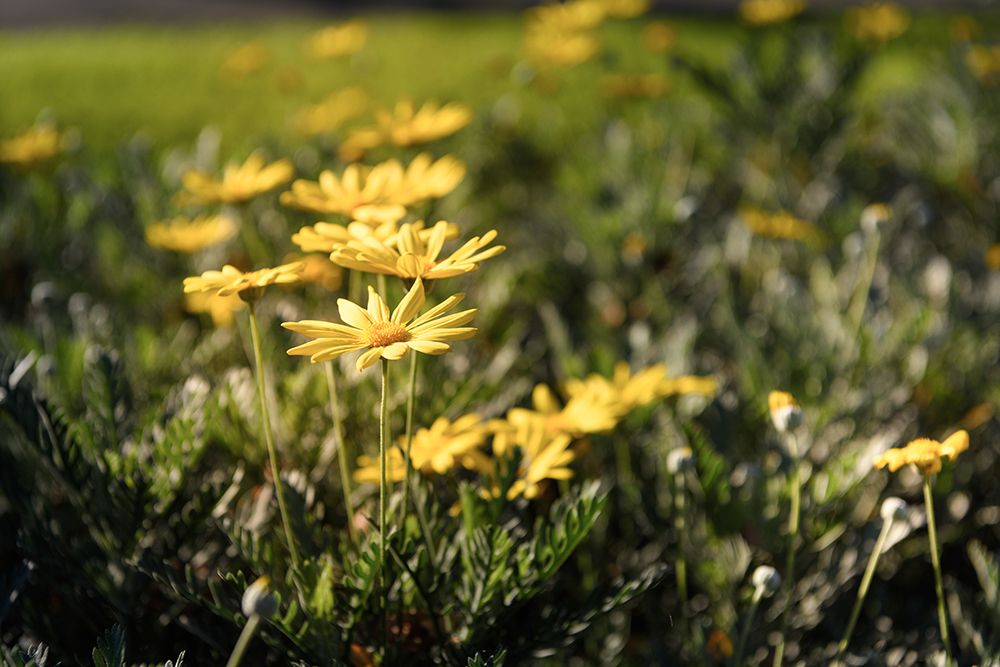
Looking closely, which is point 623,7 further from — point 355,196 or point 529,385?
point 355,196

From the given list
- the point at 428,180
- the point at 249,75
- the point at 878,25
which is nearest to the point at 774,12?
the point at 878,25

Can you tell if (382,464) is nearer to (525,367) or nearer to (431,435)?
(431,435)

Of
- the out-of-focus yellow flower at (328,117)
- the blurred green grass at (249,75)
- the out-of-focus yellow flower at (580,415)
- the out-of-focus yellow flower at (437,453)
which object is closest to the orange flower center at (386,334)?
the out-of-focus yellow flower at (437,453)

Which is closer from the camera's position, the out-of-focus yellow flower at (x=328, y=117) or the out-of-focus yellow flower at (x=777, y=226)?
the out-of-focus yellow flower at (x=777, y=226)

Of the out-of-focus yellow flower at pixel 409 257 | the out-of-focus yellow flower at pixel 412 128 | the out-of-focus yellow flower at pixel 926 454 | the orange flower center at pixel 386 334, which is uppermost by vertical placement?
the out-of-focus yellow flower at pixel 409 257

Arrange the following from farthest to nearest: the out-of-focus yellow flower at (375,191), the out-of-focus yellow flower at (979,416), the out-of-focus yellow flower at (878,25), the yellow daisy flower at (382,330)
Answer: the out-of-focus yellow flower at (878,25) → the out-of-focus yellow flower at (979,416) → the out-of-focus yellow flower at (375,191) → the yellow daisy flower at (382,330)

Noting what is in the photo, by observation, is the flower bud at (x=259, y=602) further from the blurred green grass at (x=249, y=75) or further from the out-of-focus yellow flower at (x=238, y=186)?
the blurred green grass at (x=249, y=75)

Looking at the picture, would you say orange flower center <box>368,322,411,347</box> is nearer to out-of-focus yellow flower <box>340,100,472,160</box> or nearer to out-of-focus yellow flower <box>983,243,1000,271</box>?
out-of-focus yellow flower <box>340,100,472,160</box>

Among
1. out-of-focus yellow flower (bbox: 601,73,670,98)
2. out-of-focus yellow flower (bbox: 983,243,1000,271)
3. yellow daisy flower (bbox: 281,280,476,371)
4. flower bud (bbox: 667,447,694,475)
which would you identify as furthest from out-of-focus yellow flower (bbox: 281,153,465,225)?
out-of-focus yellow flower (bbox: 601,73,670,98)
